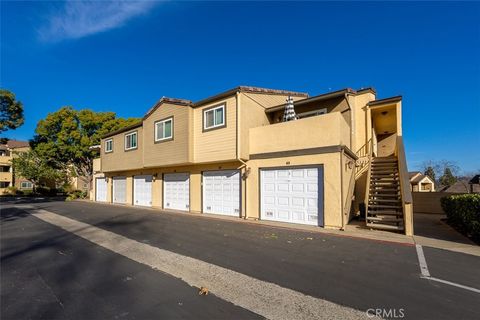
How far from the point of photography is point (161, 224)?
40.1 ft

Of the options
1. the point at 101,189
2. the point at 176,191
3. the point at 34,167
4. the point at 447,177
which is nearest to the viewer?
the point at 176,191

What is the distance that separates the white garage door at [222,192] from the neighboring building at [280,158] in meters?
0.05

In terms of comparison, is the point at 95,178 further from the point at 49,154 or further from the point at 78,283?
the point at 78,283

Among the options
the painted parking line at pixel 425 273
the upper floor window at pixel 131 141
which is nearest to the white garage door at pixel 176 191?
the upper floor window at pixel 131 141

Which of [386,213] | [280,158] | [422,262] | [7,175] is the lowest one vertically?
[422,262]

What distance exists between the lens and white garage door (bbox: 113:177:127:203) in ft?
78.8

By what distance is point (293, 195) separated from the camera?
12.3 metres

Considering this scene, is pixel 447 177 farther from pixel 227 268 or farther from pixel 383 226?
pixel 227 268

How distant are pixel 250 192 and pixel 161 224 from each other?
4.41 m

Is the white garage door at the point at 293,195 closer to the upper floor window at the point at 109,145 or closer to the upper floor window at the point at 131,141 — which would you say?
the upper floor window at the point at 131,141

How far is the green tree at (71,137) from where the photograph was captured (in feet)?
108

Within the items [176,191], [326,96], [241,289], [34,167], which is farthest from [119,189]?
[241,289]

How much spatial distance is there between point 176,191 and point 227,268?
12859 millimetres

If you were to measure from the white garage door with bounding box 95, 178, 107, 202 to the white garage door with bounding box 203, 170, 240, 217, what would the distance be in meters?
15.6
